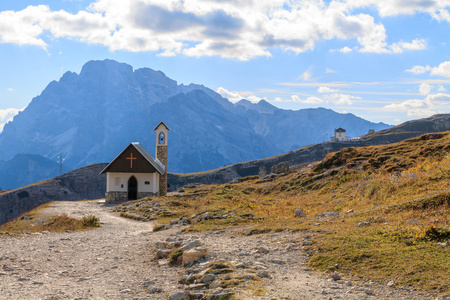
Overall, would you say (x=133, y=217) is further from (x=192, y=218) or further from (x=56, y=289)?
(x=56, y=289)

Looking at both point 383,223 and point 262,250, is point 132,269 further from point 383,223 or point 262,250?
point 383,223

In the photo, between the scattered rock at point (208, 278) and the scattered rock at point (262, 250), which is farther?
the scattered rock at point (262, 250)

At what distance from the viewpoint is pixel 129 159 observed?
181 feet

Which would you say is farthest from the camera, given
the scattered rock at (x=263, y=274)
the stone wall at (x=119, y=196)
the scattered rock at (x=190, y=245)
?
the stone wall at (x=119, y=196)

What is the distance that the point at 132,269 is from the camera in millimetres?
14844

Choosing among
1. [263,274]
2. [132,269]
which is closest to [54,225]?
[132,269]

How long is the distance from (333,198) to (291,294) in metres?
20.2

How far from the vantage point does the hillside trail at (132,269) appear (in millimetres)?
10453

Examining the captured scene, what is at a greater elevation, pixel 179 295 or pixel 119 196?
pixel 179 295

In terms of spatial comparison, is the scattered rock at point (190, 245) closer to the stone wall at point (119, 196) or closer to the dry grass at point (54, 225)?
the dry grass at point (54, 225)

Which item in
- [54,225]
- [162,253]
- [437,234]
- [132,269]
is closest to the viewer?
[437,234]

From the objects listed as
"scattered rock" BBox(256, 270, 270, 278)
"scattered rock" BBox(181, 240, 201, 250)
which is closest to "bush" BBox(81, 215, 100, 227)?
"scattered rock" BBox(181, 240, 201, 250)

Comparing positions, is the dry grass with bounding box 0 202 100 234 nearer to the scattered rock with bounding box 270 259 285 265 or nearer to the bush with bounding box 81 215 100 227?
the bush with bounding box 81 215 100 227

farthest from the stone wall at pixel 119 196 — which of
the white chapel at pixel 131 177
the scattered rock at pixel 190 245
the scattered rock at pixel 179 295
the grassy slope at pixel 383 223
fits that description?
the scattered rock at pixel 179 295
